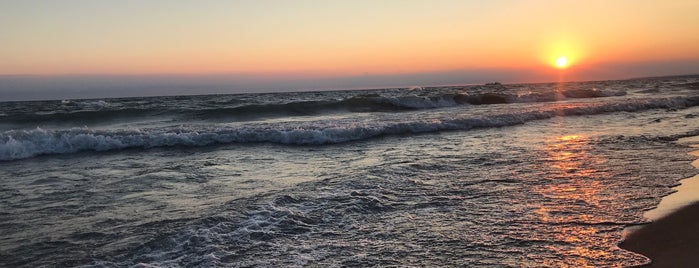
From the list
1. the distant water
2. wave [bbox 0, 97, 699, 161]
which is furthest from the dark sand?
wave [bbox 0, 97, 699, 161]

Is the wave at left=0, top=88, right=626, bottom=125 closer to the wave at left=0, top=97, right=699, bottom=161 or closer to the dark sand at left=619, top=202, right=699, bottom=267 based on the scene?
the wave at left=0, top=97, right=699, bottom=161

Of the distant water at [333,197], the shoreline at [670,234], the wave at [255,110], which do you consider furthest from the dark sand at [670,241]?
the wave at [255,110]

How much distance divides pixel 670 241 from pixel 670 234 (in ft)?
0.76

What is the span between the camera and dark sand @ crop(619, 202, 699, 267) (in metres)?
3.95

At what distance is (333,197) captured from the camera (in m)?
6.28

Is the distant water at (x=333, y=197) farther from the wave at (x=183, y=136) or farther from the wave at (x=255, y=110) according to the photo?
the wave at (x=255, y=110)

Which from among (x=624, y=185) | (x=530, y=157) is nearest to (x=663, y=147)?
(x=530, y=157)

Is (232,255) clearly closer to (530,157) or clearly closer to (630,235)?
(630,235)

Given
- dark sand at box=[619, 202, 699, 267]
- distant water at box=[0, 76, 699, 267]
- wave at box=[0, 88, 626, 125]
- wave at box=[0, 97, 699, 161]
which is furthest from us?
wave at box=[0, 88, 626, 125]

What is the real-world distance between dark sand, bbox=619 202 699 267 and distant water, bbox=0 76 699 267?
18cm

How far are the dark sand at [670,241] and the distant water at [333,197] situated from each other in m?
0.18

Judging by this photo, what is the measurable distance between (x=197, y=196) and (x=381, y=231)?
9.93 ft

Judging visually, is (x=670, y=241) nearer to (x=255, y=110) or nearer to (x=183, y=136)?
(x=183, y=136)

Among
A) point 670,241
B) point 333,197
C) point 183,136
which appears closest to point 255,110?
point 183,136
